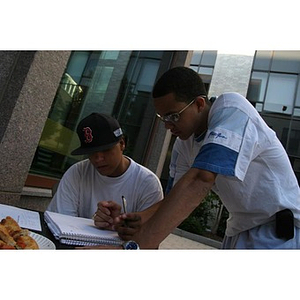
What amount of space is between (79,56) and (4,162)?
6.39 ft

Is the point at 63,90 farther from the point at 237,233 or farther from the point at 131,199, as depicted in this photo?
the point at 237,233

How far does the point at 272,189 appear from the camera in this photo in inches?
46.4

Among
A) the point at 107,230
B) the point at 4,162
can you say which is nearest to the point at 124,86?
the point at 4,162

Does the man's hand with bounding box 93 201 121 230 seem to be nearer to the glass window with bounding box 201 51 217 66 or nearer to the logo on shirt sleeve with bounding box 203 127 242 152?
the logo on shirt sleeve with bounding box 203 127 242 152

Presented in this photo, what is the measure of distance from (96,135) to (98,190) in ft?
Result: 1.27

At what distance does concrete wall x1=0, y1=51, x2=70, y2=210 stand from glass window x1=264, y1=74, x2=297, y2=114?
7.41m

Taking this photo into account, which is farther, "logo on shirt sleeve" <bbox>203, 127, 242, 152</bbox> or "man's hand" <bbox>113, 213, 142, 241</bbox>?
"man's hand" <bbox>113, 213, 142, 241</bbox>

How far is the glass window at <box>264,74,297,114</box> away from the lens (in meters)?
8.52

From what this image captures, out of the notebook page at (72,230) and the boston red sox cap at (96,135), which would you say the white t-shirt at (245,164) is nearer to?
the notebook page at (72,230)

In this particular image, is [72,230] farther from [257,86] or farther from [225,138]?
[257,86]

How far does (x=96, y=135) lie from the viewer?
5.35 ft

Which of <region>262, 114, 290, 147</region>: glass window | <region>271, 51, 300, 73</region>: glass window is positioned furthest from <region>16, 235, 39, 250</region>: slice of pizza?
<region>271, 51, 300, 73</region>: glass window

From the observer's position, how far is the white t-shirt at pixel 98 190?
175 cm

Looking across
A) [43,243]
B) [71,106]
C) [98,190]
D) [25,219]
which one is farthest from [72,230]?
[71,106]
